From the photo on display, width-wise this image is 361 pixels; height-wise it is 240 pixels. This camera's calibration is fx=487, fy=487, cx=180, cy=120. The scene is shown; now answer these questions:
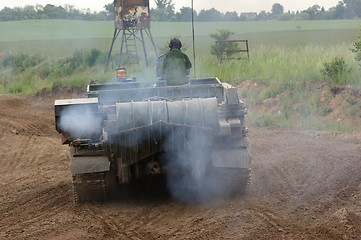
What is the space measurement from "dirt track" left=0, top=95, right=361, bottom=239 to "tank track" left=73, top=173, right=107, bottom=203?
12cm

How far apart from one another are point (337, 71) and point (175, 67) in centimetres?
678

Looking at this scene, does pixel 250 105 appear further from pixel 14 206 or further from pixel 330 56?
pixel 14 206

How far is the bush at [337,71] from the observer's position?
12924mm

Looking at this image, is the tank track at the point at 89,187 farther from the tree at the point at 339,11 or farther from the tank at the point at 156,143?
the tree at the point at 339,11

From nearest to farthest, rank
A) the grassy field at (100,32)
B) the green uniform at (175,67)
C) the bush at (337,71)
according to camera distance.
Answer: the green uniform at (175,67), the bush at (337,71), the grassy field at (100,32)

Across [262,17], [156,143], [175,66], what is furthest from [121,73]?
[262,17]

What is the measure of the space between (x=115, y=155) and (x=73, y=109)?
78 centimetres

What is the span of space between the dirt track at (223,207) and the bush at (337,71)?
3.52 meters

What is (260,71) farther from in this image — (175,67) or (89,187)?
(89,187)

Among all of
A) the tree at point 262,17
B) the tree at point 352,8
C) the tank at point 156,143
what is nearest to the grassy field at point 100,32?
the tree at point 352,8

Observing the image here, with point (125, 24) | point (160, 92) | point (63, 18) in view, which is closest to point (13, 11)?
point (63, 18)

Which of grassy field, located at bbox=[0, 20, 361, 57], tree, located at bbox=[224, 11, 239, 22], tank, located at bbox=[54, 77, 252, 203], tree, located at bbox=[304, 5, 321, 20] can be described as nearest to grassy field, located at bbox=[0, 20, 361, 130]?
grassy field, located at bbox=[0, 20, 361, 57]

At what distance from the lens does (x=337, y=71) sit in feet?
43.1

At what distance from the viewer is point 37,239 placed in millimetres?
5453
